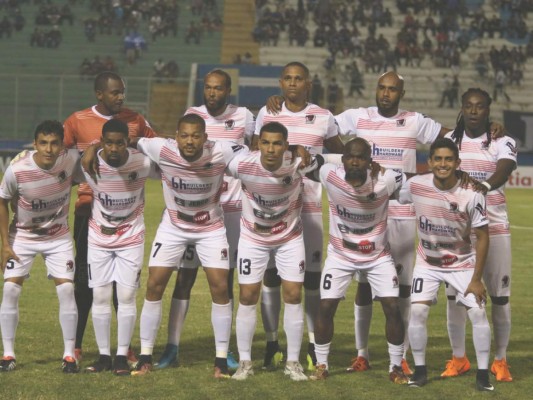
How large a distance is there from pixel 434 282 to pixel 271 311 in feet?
5.22

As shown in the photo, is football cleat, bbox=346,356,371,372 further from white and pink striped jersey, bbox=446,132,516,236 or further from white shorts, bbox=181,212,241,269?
white and pink striped jersey, bbox=446,132,516,236

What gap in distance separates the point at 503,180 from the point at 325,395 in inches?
93.1

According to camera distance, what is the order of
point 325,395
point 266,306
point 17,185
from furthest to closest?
point 266,306, point 17,185, point 325,395

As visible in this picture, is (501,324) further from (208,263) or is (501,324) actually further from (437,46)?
(437,46)

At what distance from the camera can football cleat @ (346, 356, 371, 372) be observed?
383 inches

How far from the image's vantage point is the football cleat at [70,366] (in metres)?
9.34

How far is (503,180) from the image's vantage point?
938cm

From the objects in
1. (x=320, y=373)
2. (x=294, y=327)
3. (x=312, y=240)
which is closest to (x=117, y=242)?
(x=294, y=327)

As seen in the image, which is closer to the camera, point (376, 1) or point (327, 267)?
point (327, 267)

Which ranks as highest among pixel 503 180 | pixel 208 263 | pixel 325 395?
pixel 503 180

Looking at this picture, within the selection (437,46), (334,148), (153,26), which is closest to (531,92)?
(437,46)

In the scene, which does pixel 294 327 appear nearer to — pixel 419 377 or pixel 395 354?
pixel 395 354

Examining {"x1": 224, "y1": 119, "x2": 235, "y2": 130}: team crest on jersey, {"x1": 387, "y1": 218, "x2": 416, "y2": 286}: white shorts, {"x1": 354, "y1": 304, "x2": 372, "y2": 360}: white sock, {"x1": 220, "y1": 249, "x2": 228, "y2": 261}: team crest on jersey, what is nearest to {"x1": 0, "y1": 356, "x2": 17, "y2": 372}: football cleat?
{"x1": 220, "y1": 249, "x2": 228, "y2": 261}: team crest on jersey

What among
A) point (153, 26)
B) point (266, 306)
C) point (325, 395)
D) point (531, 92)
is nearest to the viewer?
point (325, 395)
